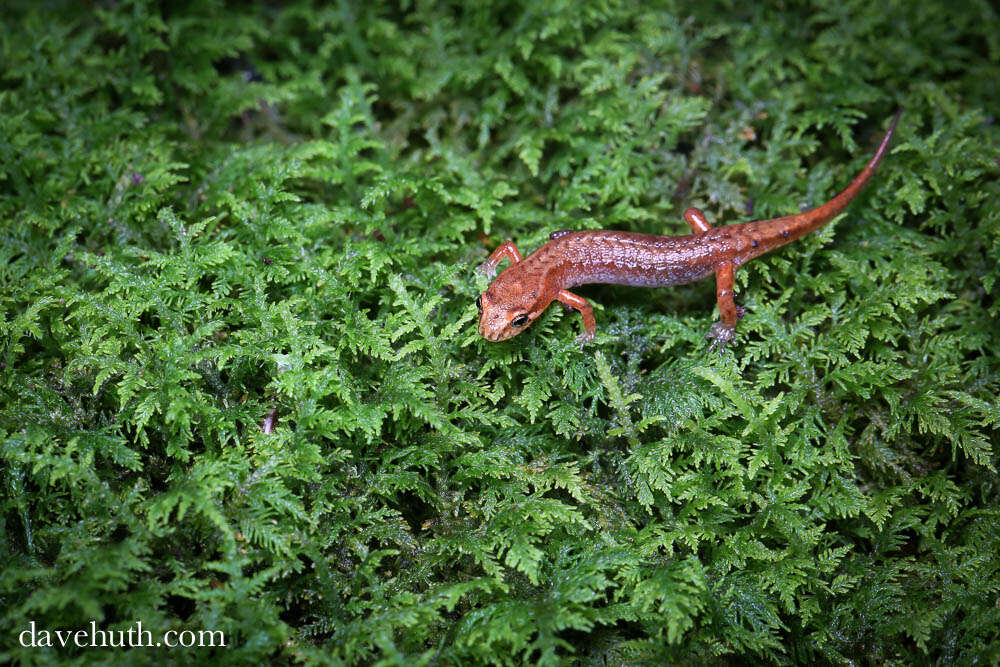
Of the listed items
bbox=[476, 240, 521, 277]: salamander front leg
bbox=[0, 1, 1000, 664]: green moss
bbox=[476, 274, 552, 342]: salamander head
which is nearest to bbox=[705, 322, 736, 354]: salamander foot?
bbox=[0, 1, 1000, 664]: green moss

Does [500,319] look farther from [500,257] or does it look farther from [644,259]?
[644,259]

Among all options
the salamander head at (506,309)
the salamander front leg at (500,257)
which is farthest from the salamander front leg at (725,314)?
the salamander front leg at (500,257)

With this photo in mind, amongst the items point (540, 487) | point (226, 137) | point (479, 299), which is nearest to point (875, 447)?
point (540, 487)

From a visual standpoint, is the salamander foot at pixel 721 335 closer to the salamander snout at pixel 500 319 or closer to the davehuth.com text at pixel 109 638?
the salamander snout at pixel 500 319

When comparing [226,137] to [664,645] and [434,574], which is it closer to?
[434,574]

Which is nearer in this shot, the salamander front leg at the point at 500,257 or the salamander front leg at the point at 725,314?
the salamander front leg at the point at 725,314

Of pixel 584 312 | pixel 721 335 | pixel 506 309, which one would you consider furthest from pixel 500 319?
pixel 721 335

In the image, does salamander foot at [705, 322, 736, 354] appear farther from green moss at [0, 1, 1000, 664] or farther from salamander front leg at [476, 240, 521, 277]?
salamander front leg at [476, 240, 521, 277]
